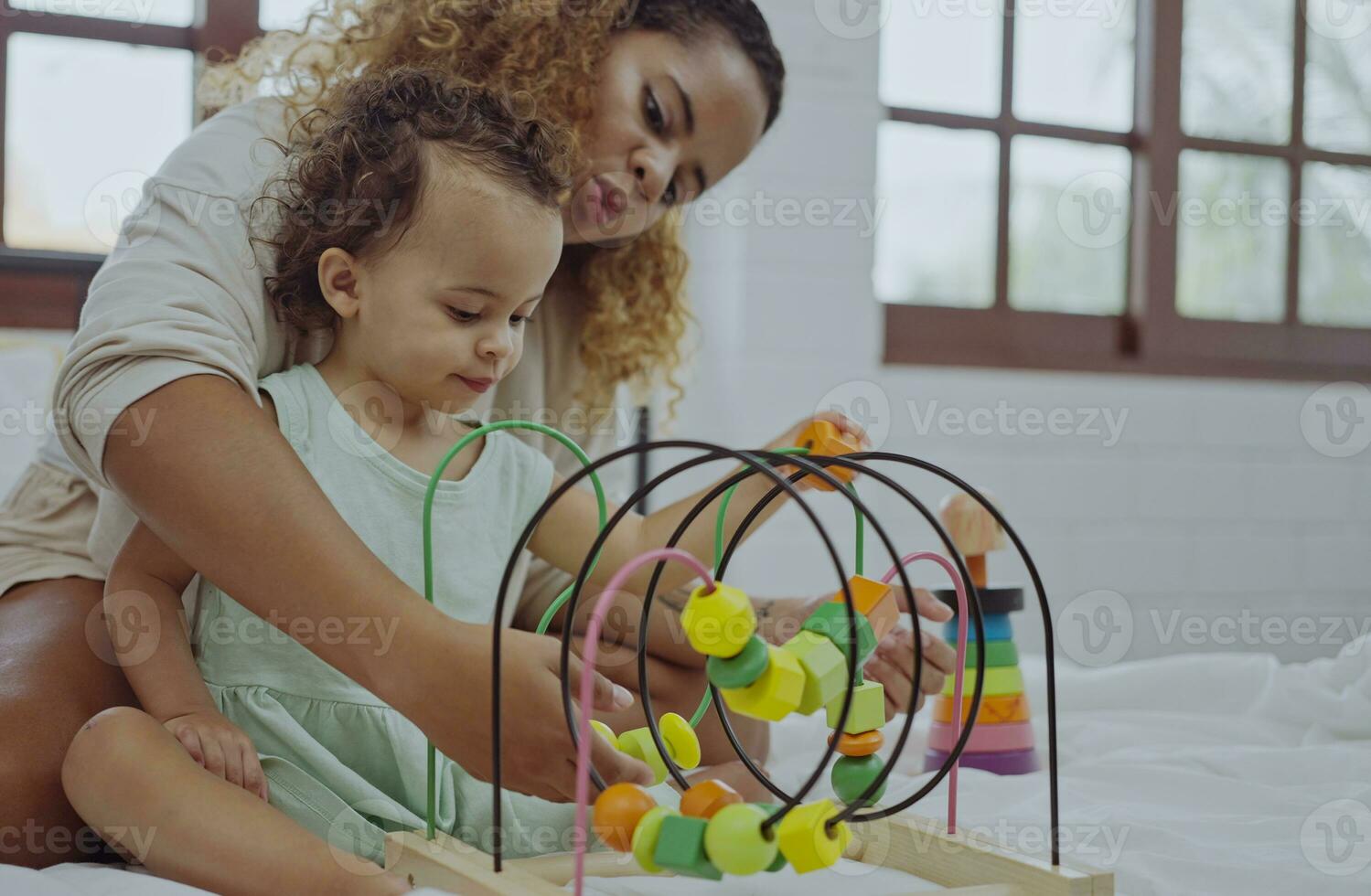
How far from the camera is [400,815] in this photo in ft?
2.70

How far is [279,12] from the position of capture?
1925 millimetres

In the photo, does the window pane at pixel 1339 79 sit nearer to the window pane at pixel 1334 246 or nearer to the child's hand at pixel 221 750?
the window pane at pixel 1334 246

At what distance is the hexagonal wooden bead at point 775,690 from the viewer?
57cm

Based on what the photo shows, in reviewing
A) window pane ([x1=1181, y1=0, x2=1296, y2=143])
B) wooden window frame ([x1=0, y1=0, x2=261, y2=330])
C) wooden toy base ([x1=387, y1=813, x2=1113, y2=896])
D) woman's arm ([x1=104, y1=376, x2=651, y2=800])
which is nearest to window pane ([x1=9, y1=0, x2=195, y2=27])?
wooden window frame ([x1=0, y1=0, x2=261, y2=330])

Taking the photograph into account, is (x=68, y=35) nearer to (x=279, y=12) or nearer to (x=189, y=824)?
(x=279, y=12)

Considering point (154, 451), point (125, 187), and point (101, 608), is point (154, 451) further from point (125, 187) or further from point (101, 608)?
point (125, 187)

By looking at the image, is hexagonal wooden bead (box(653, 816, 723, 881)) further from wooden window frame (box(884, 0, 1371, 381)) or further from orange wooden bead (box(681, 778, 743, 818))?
wooden window frame (box(884, 0, 1371, 381))

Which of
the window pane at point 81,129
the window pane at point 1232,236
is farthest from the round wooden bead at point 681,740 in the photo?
the window pane at point 1232,236

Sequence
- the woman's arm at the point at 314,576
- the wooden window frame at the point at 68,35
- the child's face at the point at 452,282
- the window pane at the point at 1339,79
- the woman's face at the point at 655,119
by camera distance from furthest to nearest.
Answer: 1. the window pane at the point at 1339,79
2. the wooden window frame at the point at 68,35
3. the woman's face at the point at 655,119
4. the child's face at the point at 452,282
5. the woman's arm at the point at 314,576

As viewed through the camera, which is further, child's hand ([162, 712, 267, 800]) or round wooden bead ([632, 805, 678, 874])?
child's hand ([162, 712, 267, 800])

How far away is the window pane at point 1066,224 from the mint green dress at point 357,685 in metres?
1.61

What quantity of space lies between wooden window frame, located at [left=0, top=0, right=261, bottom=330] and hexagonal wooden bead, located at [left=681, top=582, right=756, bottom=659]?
1.31 m

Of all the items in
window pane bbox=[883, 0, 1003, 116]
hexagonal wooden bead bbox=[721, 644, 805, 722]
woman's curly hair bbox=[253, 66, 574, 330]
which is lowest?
hexagonal wooden bead bbox=[721, 644, 805, 722]

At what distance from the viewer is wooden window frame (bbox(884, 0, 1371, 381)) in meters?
2.30
